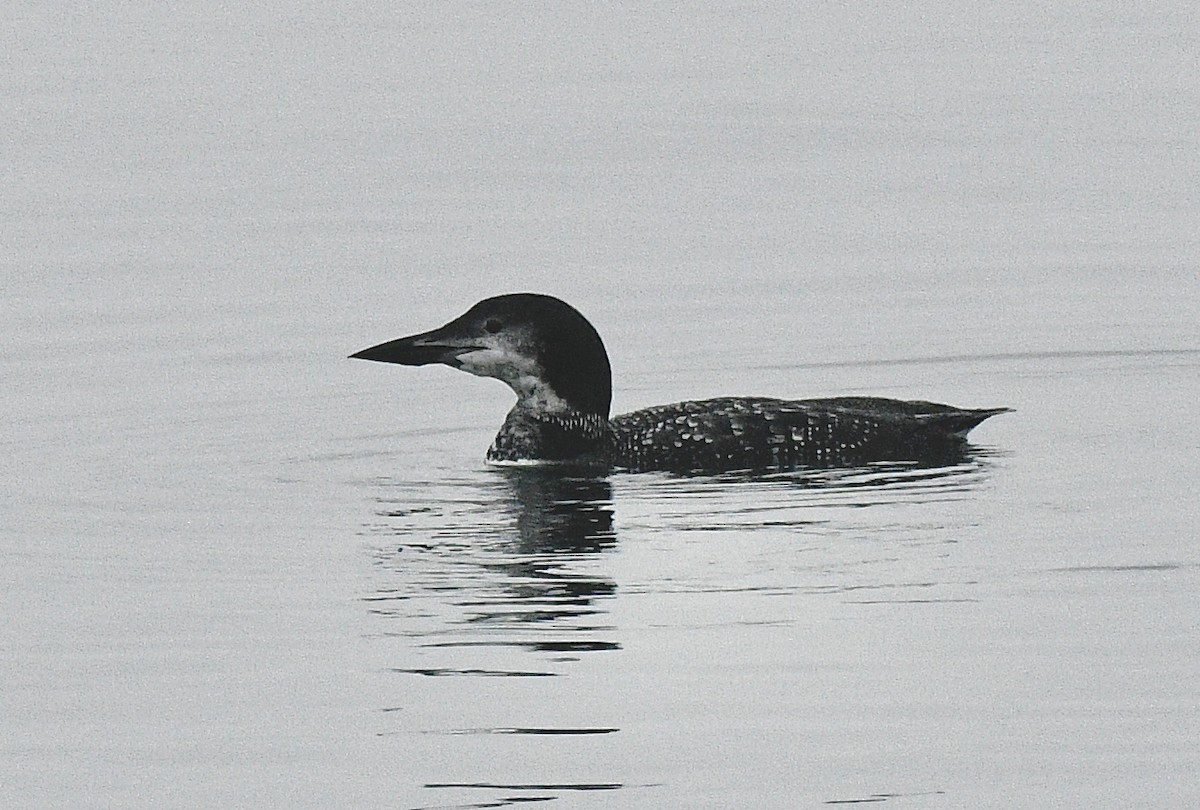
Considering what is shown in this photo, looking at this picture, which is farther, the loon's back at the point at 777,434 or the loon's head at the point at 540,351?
the loon's head at the point at 540,351

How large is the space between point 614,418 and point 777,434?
620 mm

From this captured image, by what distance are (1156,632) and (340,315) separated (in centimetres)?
564

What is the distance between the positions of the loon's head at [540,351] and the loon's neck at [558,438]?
2 centimetres

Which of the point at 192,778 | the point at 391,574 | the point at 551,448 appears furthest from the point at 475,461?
the point at 192,778

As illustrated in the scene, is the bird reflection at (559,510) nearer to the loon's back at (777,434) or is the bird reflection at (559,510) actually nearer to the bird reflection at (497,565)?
the bird reflection at (497,565)

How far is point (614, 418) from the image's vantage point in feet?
30.7

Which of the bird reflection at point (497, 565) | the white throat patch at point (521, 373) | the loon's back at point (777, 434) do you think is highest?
the white throat patch at point (521, 373)

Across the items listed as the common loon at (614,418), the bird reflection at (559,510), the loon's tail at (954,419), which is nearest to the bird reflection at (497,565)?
the bird reflection at (559,510)

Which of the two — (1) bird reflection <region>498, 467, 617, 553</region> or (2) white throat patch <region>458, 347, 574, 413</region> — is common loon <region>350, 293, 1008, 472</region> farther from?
(1) bird reflection <region>498, 467, 617, 553</region>

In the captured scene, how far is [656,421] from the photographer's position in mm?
9133

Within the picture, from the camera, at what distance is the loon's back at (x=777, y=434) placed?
8.98 m

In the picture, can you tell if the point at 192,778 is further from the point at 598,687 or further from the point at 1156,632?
the point at 1156,632

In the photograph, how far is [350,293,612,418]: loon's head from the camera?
30.2ft

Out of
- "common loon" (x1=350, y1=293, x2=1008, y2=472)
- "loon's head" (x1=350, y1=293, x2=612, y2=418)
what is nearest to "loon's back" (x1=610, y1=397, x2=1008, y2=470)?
"common loon" (x1=350, y1=293, x2=1008, y2=472)
